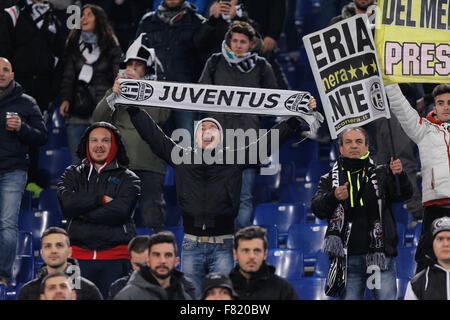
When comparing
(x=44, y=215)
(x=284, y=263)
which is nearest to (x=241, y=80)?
(x=284, y=263)

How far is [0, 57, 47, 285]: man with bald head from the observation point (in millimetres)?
9055

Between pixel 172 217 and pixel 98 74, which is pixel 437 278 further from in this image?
pixel 98 74

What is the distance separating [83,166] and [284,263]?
2.03 meters

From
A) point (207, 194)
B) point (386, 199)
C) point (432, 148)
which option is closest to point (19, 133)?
point (207, 194)

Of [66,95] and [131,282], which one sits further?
[66,95]

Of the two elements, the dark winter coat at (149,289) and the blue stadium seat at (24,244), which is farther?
the blue stadium seat at (24,244)

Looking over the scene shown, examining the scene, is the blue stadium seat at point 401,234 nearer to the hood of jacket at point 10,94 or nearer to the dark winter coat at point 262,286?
the dark winter coat at point 262,286

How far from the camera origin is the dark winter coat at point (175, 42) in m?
10.5

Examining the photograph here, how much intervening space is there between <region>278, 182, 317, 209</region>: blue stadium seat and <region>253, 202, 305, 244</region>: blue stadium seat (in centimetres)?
41

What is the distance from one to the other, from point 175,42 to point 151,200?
70.6 inches

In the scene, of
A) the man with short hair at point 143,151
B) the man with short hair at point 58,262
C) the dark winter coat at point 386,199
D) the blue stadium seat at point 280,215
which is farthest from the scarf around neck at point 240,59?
the man with short hair at point 58,262

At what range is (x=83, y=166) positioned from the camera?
848cm

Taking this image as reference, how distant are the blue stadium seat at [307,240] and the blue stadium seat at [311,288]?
0.82 metres

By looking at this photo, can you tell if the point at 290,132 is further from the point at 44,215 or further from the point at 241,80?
the point at 44,215
